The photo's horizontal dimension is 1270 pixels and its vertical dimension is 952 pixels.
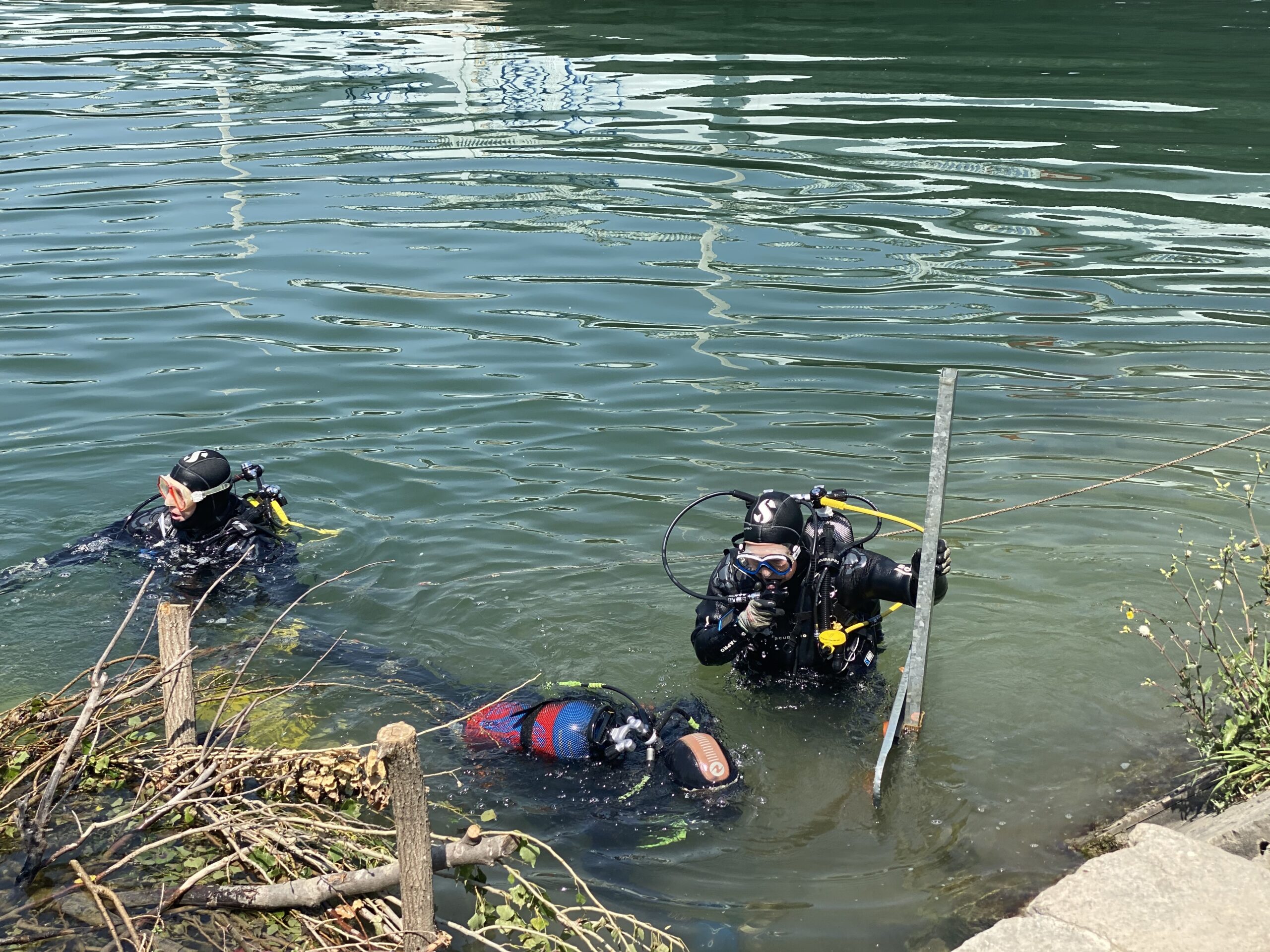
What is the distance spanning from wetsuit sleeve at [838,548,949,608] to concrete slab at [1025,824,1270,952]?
144cm

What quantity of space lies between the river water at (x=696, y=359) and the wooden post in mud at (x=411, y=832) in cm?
124

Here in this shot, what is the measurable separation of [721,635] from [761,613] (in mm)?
302

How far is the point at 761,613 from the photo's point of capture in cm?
494

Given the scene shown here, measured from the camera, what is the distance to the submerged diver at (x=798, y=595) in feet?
16.0

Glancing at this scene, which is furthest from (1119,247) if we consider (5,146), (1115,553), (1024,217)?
(5,146)

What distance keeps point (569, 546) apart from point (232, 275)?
19.3 ft

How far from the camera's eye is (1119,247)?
37.9 ft

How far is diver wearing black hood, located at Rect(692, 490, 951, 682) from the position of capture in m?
4.89

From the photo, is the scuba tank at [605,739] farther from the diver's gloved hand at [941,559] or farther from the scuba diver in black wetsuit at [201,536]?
the scuba diver in black wetsuit at [201,536]

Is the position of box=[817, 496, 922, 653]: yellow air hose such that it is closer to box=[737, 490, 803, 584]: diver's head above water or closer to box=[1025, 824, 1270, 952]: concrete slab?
box=[737, 490, 803, 584]: diver's head above water

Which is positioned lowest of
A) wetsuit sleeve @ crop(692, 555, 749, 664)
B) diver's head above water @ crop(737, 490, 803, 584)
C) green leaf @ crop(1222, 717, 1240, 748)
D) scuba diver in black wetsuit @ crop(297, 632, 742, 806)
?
scuba diver in black wetsuit @ crop(297, 632, 742, 806)

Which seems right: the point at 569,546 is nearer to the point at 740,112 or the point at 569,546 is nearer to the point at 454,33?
the point at 740,112

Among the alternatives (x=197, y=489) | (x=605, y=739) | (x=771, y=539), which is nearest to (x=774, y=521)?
(x=771, y=539)

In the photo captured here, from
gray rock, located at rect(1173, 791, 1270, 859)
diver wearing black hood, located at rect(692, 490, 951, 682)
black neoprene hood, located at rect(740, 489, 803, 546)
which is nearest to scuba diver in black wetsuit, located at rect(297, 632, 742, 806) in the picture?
diver wearing black hood, located at rect(692, 490, 951, 682)
